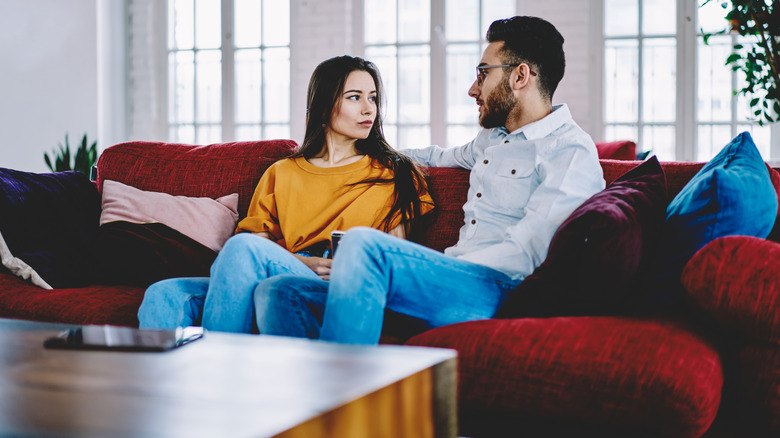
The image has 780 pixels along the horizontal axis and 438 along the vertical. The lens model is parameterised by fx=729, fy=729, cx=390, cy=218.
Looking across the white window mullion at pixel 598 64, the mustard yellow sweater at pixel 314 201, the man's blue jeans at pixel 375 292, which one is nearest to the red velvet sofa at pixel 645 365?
the man's blue jeans at pixel 375 292

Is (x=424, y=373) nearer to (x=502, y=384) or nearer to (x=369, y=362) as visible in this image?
(x=369, y=362)

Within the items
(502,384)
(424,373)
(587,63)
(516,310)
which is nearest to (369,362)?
(424,373)

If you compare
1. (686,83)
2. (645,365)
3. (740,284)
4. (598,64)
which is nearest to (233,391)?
(645,365)

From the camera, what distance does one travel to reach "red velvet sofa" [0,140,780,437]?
135cm

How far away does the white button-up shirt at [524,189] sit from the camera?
1.79m

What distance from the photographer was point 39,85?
18.1 feet

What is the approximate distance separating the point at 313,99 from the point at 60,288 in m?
1.02

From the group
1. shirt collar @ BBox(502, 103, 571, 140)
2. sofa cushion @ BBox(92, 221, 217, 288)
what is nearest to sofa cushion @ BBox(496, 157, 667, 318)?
shirt collar @ BBox(502, 103, 571, 140)

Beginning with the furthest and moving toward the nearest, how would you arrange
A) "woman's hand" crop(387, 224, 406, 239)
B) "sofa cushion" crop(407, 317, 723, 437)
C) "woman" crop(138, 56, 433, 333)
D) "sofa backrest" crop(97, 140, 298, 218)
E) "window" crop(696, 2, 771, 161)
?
"window" crop(696, 2, 771, 161) → "sofa backrest" crop(97, 140, 298, 218) → "woman's hand" crop(387, 224, 406, 239) → "woman" crop(138, 56, 433, 333) → "sofa cushion" crop(407, 317, 723, 437)

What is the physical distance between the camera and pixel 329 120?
246cm

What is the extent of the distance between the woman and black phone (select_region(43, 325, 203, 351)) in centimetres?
62

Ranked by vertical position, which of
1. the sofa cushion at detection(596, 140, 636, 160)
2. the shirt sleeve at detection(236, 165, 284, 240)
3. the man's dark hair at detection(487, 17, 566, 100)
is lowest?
the shirt sleeve at detection(236, 165, 284, 240)

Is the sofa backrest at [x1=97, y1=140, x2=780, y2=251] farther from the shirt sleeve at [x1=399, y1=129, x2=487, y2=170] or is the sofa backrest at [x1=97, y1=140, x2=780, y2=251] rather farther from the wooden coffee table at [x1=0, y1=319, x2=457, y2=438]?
the wooden coffee table at [x1=0, y1=319, x2=457, y2=438]

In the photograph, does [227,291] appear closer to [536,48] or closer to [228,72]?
[536,48]
